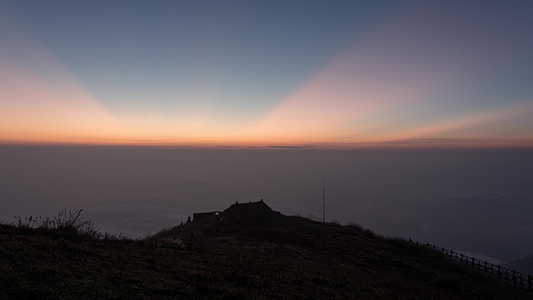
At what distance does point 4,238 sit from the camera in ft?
36.0

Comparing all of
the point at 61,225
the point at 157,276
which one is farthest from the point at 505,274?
the point at 61,225

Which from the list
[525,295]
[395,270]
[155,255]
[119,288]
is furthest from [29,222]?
[525,295]

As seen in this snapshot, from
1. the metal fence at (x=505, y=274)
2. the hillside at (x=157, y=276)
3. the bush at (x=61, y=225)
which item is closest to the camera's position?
the hillside at (x=157, y=276)

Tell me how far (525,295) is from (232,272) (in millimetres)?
26073

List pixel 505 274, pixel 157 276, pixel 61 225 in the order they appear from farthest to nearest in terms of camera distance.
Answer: pixel 505 274, pixel 61 225, pixel 157 276

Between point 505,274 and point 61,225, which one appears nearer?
point 61,225

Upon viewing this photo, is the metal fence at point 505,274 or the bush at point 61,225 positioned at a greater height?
the bush at point 61,225

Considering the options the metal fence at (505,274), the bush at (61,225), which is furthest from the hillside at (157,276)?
the metal fence at (505,274)

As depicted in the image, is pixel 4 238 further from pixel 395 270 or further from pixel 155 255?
pixel 395 270

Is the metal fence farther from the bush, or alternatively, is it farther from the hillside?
the bush

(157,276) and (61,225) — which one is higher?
(61,225)

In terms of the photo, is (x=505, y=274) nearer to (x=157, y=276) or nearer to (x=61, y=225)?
(x=157, y=276)

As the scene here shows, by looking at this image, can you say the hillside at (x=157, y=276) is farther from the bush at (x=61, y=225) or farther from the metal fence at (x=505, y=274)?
the metal fence at (x=505, y=274)

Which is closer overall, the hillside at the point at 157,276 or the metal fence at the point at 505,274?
the hillside at the point at 157,276
